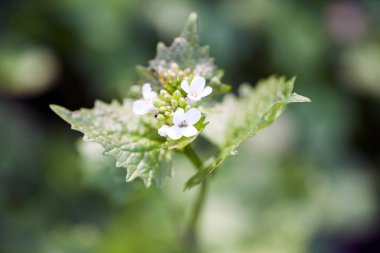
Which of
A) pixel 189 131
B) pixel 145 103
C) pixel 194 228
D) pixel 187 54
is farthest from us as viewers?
pixel 194 228

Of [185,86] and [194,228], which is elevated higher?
[185,86]

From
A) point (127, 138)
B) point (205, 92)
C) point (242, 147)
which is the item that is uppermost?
point (242, 147)


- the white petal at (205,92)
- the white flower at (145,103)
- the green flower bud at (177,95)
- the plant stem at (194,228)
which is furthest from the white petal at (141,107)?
the plant stem at (194,228)

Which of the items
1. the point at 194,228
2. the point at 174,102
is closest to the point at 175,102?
the point at 174,102

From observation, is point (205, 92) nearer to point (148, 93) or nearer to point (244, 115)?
point (148, 93)

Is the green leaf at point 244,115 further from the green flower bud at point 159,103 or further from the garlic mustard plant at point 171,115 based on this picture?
the green flower bud at point 159,103

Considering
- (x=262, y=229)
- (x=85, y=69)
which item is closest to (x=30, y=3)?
(x=85, y=69)

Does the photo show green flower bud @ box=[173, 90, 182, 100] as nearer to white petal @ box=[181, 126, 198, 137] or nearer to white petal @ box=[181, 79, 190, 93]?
white petal @ box=[181, 79, 190, 93]
